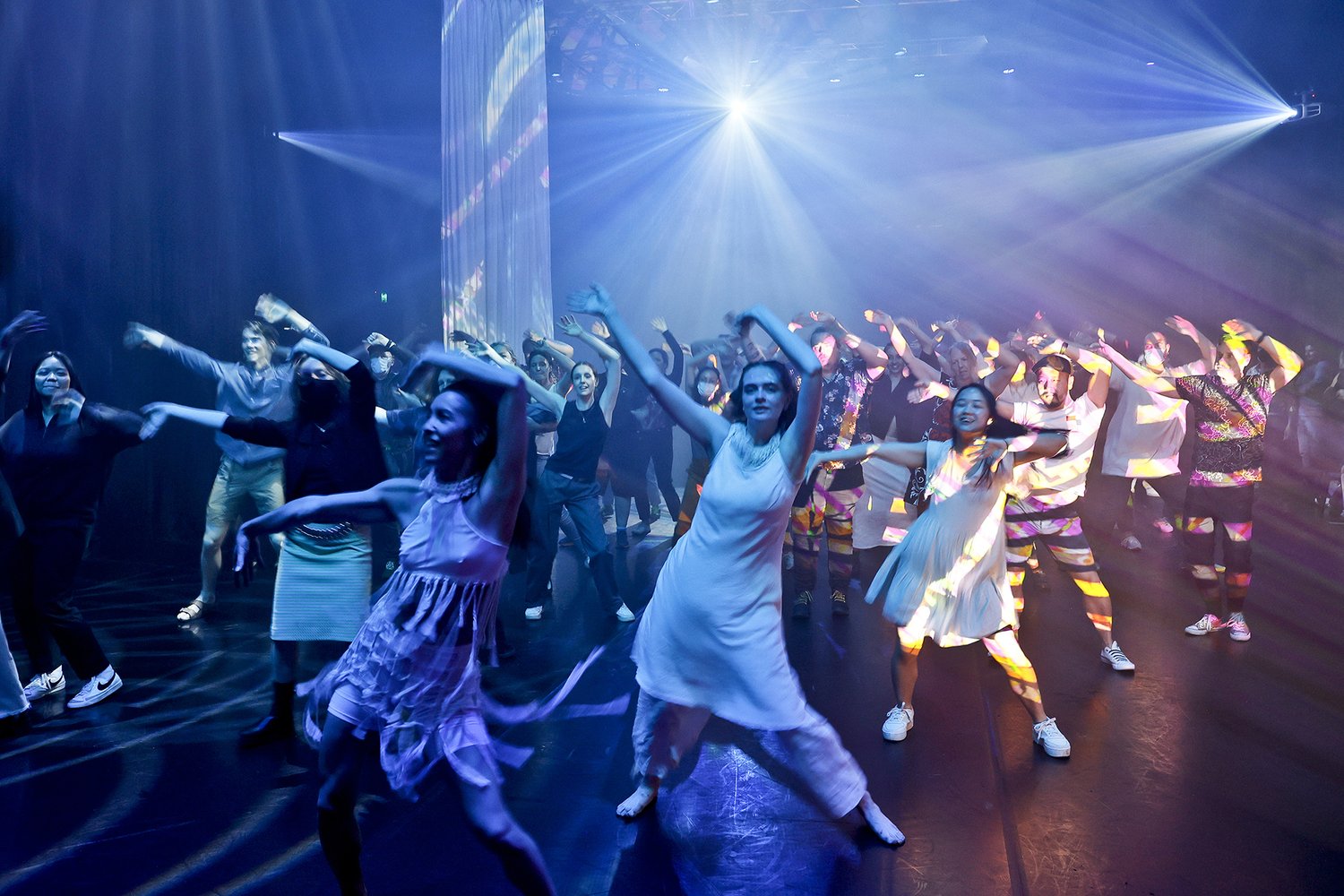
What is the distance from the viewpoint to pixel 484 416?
2.18 m

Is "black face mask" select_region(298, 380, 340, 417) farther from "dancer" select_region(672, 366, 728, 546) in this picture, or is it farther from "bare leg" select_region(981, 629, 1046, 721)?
"dancer" select_region(672, 366, 728, 546)

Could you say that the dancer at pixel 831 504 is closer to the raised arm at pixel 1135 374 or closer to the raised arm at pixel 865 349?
the raised arm at pixel 865 349

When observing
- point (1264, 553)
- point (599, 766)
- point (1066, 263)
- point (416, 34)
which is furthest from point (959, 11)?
point (599, 766)

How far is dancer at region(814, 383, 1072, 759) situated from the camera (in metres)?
3.69

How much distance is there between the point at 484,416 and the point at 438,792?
198 cm

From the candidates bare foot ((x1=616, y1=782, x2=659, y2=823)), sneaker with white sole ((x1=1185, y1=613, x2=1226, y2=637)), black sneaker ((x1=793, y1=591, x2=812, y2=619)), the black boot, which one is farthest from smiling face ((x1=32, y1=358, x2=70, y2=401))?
sneaker with white sole ((x1=1185, y1=613, x2=1226, y2=637))

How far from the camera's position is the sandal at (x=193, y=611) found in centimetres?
575

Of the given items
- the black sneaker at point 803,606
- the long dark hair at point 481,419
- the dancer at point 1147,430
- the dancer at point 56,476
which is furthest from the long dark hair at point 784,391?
the dancer at point 1147,430

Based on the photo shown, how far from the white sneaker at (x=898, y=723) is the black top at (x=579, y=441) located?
8.22ft

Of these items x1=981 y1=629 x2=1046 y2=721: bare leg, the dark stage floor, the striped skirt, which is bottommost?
the dark stage floor

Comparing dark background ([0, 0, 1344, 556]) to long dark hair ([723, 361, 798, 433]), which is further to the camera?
dark background ([0, 0, 1344, 556])

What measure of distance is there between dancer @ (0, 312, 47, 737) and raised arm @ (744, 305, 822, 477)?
3.28 metres

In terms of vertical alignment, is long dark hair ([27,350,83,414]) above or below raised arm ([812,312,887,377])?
below

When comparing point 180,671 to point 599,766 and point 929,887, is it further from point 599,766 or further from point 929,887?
point 929,887
